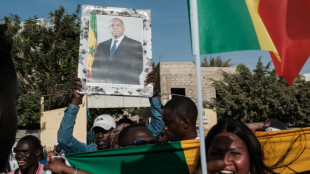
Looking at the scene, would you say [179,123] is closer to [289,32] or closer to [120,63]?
[120,63]

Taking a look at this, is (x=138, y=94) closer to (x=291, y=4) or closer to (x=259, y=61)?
(x=291, y=4)

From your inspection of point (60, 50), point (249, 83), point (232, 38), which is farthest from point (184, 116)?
point (249, 83)

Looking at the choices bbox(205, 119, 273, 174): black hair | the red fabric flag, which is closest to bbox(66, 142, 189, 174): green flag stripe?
bbox(205, 119, 273, 174): black hair

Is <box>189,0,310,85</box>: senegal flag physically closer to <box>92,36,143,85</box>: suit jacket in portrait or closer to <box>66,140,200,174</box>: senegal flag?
<box>66,140,200,174</box>: senegal flag

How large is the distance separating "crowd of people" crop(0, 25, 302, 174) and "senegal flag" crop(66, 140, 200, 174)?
0.15 meters

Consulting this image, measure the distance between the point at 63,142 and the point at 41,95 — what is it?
638 inches

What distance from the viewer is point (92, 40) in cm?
327

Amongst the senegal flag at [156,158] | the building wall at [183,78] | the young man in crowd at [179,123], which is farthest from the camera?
the building wall at [183,78]

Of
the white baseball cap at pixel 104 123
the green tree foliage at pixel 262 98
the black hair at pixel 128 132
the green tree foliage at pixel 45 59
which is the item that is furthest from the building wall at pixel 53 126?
the black hair at pixel 128 132

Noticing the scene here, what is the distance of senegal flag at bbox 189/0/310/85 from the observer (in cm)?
218

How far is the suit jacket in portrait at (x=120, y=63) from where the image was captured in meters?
3.21

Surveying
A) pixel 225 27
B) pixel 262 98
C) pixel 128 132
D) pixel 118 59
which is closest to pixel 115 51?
pixel 118 59

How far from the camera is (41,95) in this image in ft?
61.4

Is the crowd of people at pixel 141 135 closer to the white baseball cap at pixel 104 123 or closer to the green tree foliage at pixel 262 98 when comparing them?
the white baseball cap at pixel 104 123
